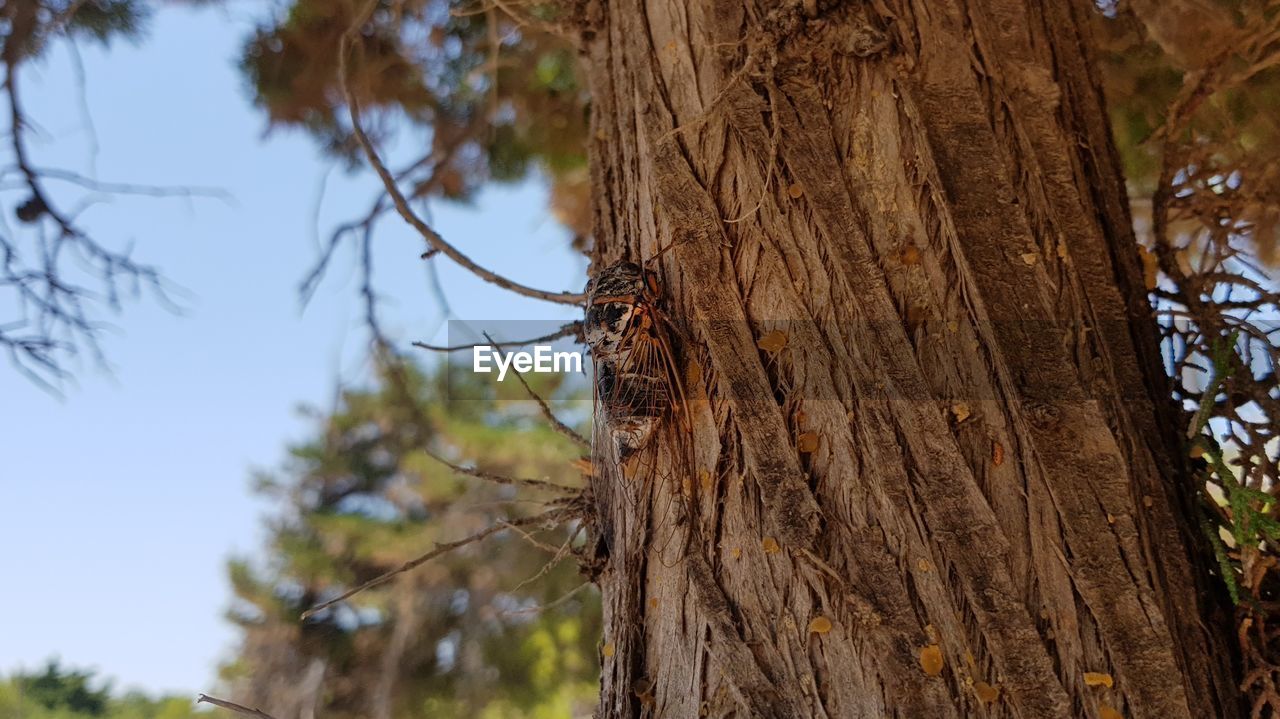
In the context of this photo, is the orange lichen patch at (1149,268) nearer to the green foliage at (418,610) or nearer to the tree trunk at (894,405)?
the tree trunk at (894,405)

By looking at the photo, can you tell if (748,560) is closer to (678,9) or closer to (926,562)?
(926,562)

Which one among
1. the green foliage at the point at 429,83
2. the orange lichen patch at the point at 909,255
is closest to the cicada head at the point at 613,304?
the orange lichen patch at the point at 909,255

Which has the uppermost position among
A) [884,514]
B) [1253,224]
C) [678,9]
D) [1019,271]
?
[678,9]

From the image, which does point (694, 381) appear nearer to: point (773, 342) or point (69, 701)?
point (773, 342)

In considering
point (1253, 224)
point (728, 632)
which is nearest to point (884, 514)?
point (728, 632)

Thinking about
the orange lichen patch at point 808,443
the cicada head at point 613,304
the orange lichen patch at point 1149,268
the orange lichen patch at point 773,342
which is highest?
the orange lichen patch at point 1149,268
